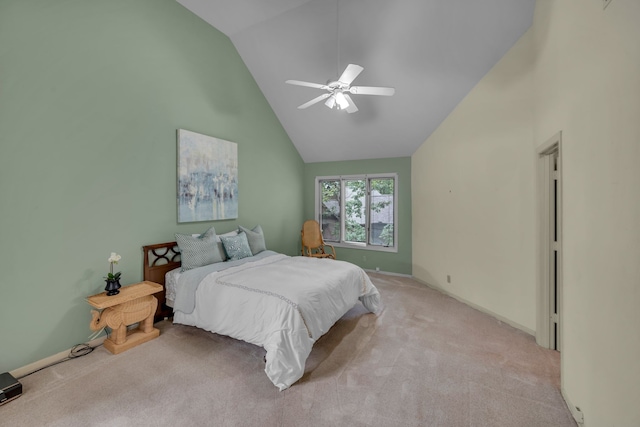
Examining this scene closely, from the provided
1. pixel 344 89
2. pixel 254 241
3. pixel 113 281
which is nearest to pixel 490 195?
pixel 344 89

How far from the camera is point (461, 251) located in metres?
3.93

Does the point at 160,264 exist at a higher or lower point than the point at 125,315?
higher

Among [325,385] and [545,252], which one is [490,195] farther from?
[325,385]

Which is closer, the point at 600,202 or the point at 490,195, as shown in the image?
the point at 600,202

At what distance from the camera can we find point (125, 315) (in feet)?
8.61

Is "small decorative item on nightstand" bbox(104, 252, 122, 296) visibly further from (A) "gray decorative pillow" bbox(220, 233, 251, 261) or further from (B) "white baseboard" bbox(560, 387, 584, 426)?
(B) "white baseboard" bbox(560, 387, 584, 426)

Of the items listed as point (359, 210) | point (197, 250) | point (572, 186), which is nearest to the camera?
point (572, 186)

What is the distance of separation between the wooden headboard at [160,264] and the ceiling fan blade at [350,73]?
9.46ft

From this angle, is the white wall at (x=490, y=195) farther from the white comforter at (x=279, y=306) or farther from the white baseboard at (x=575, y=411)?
the white comforter at (x=279, y=306)

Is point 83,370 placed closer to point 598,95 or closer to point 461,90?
point 598,95

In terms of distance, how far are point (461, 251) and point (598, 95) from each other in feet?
9.03

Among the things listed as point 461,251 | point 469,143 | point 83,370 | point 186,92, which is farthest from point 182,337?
point 469,143

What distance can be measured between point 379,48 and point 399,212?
2.92 m

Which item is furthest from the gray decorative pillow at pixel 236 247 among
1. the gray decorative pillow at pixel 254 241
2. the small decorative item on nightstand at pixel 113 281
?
the small decorative item on nightstand at pixel 113 281
